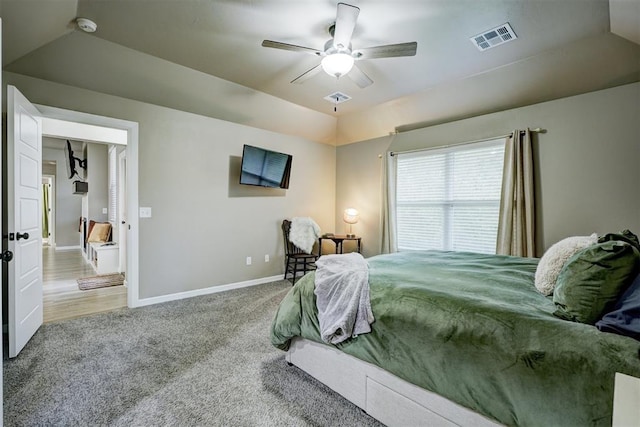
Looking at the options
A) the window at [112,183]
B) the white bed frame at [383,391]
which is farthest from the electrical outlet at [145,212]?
the window at [112,183]

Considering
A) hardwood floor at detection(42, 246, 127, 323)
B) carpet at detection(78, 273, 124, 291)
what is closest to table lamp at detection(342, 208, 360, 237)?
hardwood floor at detection(42, 246, 127, 323)

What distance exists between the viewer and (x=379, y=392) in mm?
1595

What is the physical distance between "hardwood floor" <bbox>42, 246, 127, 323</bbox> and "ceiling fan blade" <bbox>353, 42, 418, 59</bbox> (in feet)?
12.6

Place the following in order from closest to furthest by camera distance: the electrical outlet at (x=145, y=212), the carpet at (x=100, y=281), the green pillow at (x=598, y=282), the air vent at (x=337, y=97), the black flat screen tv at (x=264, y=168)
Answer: the green pillow at (x=598, y=282) < the electrical outlet at (x=145, y=212) < the air vent at (x=337, y=97) < the black flat screen tv at (x=264, y=168) < the carpet at (x=100, y=281)

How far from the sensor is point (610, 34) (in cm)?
253

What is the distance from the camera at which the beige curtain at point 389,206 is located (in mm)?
4738

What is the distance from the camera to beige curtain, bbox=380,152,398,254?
474 cm

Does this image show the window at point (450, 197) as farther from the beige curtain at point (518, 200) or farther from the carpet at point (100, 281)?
the carpet at point (100, 281)

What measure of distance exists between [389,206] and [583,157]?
2.39 m

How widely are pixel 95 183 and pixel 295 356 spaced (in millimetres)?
6908

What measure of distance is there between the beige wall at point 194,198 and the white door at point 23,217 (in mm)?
611

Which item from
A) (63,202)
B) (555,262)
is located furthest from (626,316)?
(63,202)

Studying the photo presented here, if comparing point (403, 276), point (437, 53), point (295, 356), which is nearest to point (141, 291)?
point (295, 356)

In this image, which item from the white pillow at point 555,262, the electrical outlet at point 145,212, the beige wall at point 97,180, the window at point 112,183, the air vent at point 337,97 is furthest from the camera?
the beige wall at point 97,180
